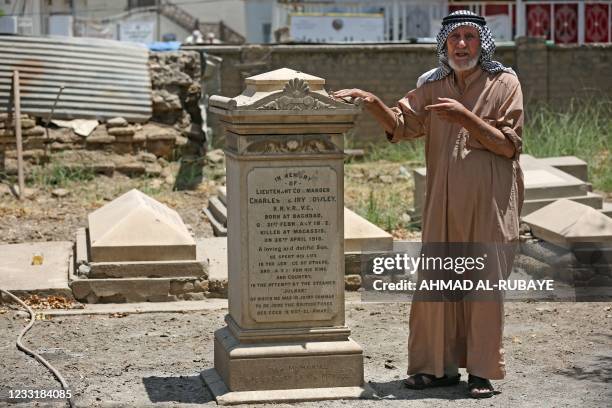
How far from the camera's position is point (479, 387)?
5715 millimetres

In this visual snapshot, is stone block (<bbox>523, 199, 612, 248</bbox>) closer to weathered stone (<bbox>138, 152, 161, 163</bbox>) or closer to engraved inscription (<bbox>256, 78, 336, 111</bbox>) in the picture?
engraved inscription (<bbox>256, 78, 336, 111</bbox>)

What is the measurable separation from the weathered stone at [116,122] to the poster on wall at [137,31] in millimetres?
24633

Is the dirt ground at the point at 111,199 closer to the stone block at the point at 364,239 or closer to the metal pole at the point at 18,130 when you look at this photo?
the metal pole at the point at 18,130

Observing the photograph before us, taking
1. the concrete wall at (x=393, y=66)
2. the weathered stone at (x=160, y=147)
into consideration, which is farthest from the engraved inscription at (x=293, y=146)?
the concrete wall at (x=393, y=66)

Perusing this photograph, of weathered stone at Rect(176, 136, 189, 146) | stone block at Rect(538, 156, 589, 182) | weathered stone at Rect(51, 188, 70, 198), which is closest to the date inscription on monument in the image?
stone block at Rect(538, 156, 589, 182)

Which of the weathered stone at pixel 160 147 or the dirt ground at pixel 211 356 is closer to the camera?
the dirt ground at pixel 211 356

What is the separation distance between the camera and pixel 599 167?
14414 millimetres

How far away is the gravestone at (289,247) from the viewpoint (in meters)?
5.70

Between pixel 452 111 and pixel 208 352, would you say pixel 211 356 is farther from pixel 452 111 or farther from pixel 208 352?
pixel 452 111

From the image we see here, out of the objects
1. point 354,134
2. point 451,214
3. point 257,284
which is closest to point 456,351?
point 451,214

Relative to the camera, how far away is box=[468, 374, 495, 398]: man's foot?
18.7 feet

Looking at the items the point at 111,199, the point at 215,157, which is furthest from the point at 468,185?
the point at 215,157

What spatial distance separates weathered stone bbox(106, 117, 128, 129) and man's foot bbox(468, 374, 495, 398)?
31.1 feet

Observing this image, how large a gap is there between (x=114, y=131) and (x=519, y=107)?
938cm
